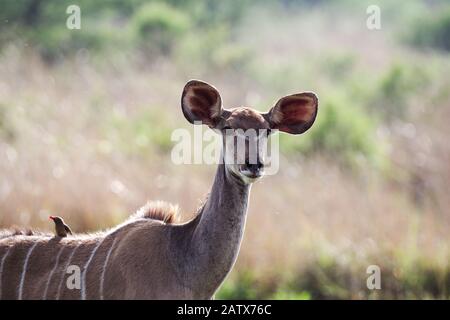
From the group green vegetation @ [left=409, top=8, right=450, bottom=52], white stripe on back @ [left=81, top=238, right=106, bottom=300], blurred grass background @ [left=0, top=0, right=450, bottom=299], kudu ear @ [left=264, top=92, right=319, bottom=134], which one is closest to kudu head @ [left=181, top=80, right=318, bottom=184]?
kudu ear @ [left=264, top=92, right=319, bottom=134]

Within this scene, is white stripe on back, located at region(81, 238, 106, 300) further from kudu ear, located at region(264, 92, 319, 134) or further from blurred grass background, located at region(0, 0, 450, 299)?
blurred grass background, located at region(0, 0, 450, 299)

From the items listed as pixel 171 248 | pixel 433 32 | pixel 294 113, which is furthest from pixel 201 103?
pixel 433 32

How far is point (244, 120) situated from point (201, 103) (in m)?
0.37

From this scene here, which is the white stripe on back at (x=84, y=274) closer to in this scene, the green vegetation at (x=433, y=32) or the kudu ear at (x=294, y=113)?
the kudu ear at (x=294, y=113)

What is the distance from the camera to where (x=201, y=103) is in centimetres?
509

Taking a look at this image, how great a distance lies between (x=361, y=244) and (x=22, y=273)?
5520mm

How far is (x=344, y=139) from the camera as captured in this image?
14.1m

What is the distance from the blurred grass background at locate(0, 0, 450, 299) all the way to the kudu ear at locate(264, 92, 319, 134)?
11.7 ft

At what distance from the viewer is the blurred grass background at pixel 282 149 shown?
32.1 ft

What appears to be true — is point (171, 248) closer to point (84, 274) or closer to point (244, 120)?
point (84, 274)

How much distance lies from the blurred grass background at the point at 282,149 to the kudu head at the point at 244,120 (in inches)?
142

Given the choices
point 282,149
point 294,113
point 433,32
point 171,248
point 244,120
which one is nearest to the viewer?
point 244,120

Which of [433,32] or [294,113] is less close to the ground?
[433,32]
